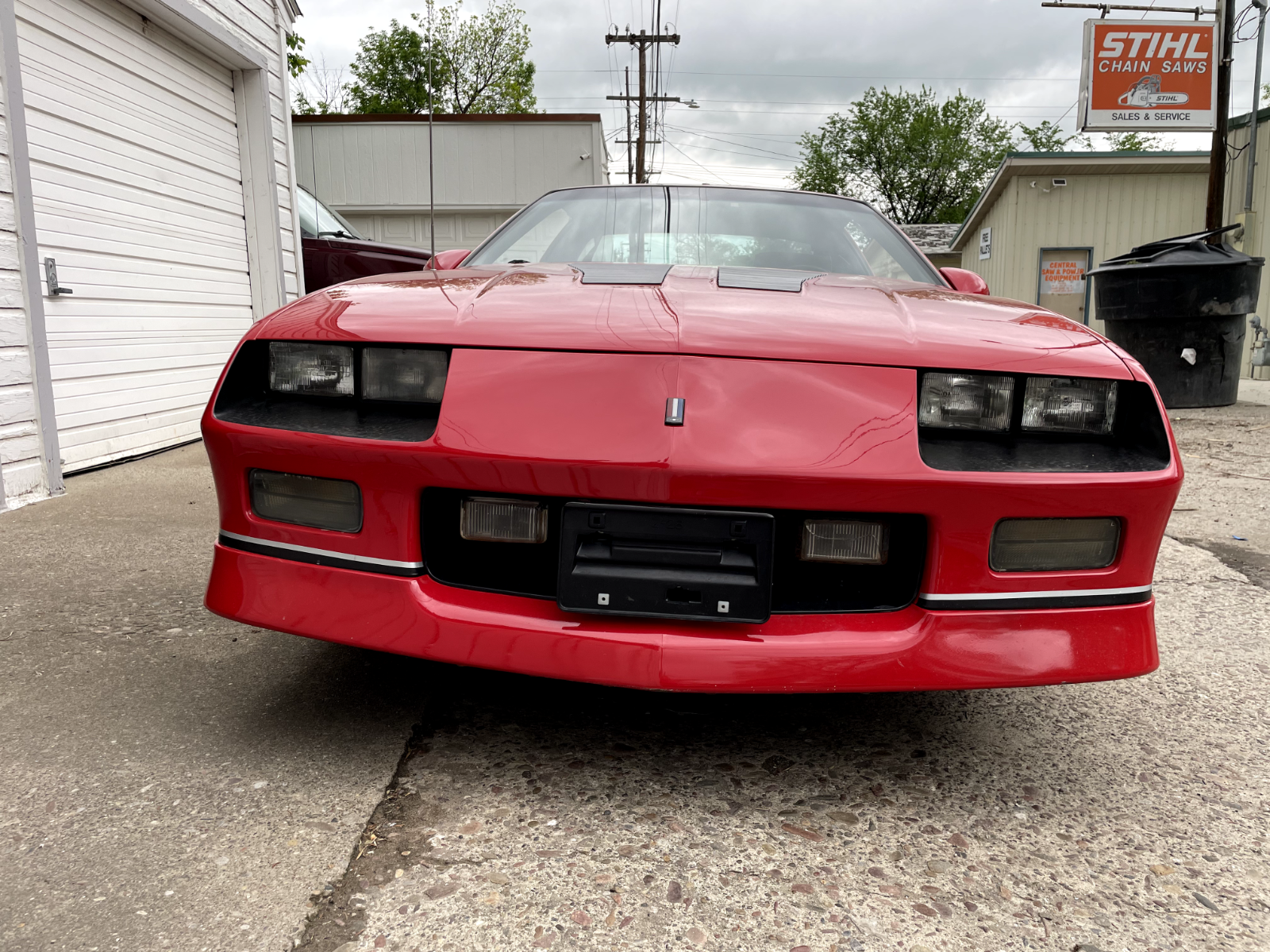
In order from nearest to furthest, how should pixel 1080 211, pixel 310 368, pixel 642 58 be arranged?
pixel 310 368 < pixel 1080 211 < pixel 642 58

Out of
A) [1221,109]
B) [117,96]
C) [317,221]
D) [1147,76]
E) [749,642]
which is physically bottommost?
[749,642]

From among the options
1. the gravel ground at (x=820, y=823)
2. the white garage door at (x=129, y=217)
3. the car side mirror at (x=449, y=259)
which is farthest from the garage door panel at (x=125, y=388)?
the gravel ground at (x=820, y=823)

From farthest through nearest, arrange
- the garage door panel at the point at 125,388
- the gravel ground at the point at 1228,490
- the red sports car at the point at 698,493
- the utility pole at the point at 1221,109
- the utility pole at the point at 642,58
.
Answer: the utility pole at the point at 642,58 < the utility pole at the point at 1221,109 < the garage door panel at the point at 125,388 < the gravel ground at the point at 1228,490 < the red sports car at the point at 698,493

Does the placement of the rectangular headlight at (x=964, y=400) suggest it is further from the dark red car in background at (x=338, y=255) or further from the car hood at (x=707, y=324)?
the dark red car in background at (x=338, y=255)

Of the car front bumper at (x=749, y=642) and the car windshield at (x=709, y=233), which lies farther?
the car windshield at (x=709, y=233)

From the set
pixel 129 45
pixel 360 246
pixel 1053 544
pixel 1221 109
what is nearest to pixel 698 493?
pixel 1053 544

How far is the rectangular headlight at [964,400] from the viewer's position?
1.53 meters

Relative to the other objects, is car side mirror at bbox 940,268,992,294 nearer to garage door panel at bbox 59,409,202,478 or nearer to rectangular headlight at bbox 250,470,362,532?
rectangular headlight at bbox 250,470,362,532

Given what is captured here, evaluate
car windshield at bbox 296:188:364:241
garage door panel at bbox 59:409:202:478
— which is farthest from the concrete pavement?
car windshield at bbox 296:188:364:241

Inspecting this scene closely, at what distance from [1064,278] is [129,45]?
14893 mm

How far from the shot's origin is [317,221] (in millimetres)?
7652

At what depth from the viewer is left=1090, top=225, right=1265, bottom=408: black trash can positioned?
760 centimetres

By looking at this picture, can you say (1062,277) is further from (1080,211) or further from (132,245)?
(132,245)

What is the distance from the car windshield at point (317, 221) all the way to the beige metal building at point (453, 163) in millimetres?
6254
